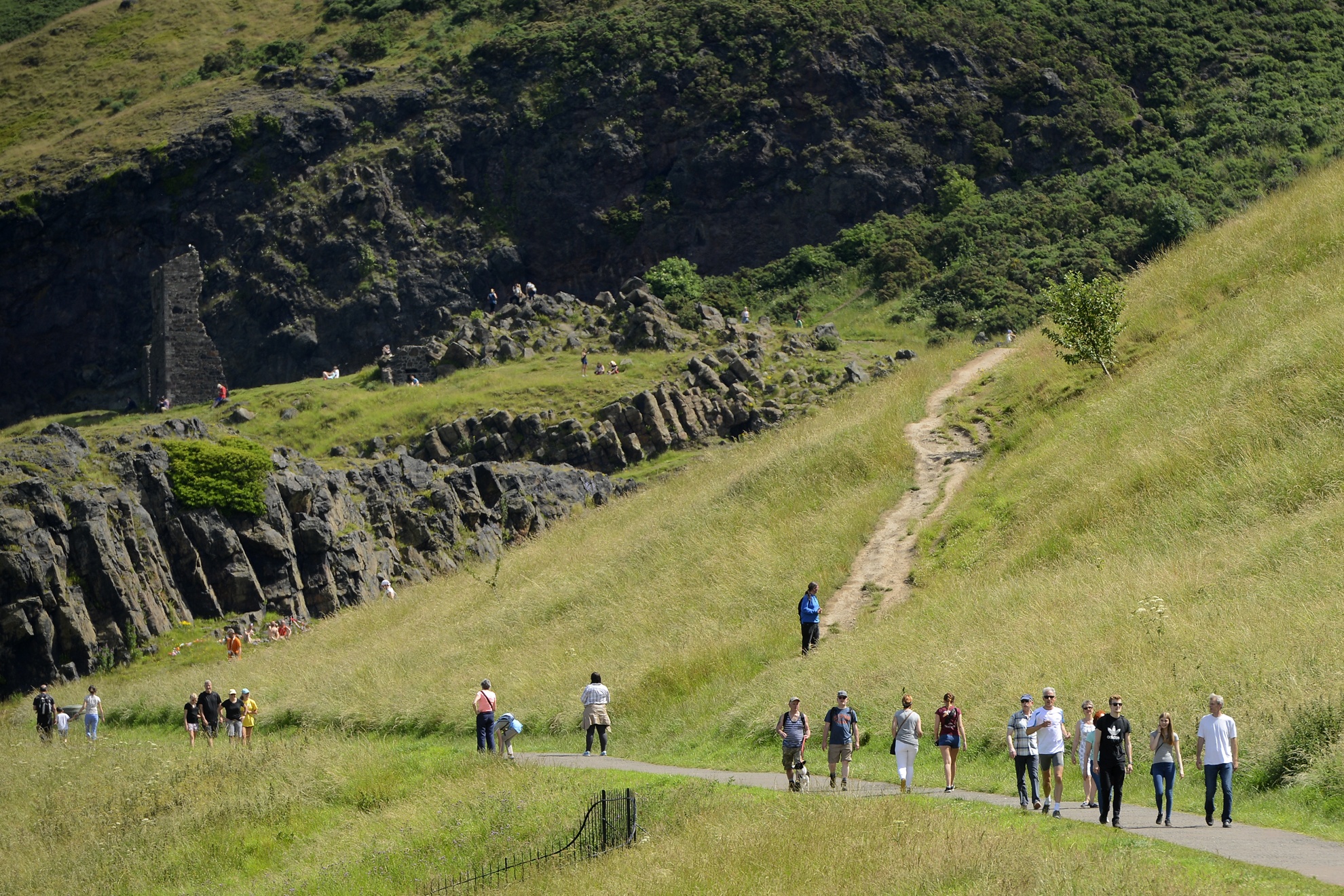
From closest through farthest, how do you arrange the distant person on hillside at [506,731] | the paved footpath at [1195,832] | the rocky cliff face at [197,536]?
the paved footpath at [1195,832], the distant person on hillside at [506,731], the rocky cliff face at [197,536]

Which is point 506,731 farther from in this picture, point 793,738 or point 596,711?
point 793,738

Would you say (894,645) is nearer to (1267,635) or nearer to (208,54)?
(1267,635)

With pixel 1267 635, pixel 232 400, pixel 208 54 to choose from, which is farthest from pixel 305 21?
pixel 1267 635

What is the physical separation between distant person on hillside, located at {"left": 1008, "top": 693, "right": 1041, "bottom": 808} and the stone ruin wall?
5035 cm

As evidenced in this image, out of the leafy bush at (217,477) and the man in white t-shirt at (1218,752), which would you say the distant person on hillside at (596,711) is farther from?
the leafy bush at (217,477)

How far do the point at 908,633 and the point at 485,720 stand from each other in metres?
6.87

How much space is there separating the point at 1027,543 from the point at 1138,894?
1332cm

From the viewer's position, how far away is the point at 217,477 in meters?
39.8

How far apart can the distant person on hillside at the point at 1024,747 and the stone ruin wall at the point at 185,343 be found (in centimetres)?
5035

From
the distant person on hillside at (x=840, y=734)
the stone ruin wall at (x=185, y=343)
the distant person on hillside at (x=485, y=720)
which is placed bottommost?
the distant person on hillside at (x=485, y=720)

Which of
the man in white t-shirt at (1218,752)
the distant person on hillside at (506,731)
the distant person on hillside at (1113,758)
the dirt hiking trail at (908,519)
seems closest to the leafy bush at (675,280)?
the dirt hiking trail at (908,519)

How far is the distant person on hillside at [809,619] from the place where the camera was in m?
22.9

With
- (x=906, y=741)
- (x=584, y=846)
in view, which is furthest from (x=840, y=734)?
(x=584, y=846)

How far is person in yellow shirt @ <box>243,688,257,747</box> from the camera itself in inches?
1061
